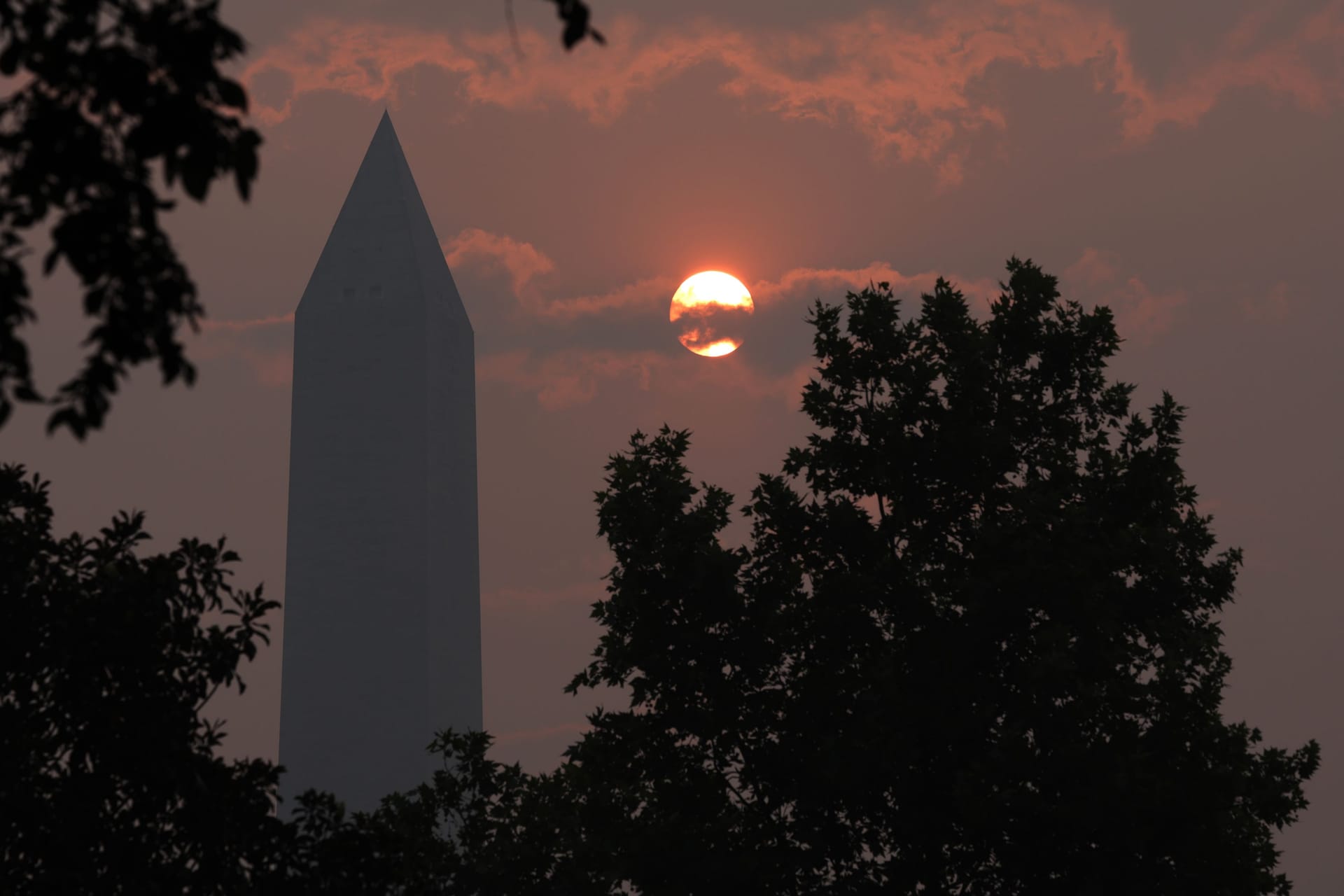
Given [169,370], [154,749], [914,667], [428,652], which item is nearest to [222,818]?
[154,749]

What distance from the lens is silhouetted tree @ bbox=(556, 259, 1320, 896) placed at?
74.3 ft

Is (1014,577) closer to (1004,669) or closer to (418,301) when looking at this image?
(1004,669)

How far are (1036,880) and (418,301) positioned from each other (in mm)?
41416

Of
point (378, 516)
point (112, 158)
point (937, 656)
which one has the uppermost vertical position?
point (378, 516)

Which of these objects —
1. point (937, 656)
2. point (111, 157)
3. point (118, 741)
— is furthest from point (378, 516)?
point (111, 157)

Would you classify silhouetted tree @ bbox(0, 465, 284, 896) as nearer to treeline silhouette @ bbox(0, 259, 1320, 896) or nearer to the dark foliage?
treeline silhouette @ bbox(0, 259, 1320, 896)

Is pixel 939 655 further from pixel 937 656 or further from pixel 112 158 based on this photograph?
pixel 112 158

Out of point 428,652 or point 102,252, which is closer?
point 102,252

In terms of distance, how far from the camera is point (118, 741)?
50.0ft

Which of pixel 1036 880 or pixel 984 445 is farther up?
pixel 984 445

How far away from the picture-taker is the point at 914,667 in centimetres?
2442

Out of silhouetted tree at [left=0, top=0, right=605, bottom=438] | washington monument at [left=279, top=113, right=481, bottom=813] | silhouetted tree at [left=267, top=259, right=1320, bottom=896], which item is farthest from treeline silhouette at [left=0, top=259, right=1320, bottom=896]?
washington monument at [left=279, top=113, right=481, bottom=813]

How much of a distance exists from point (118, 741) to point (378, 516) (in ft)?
141

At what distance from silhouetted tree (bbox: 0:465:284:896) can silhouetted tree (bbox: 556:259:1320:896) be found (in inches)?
371
